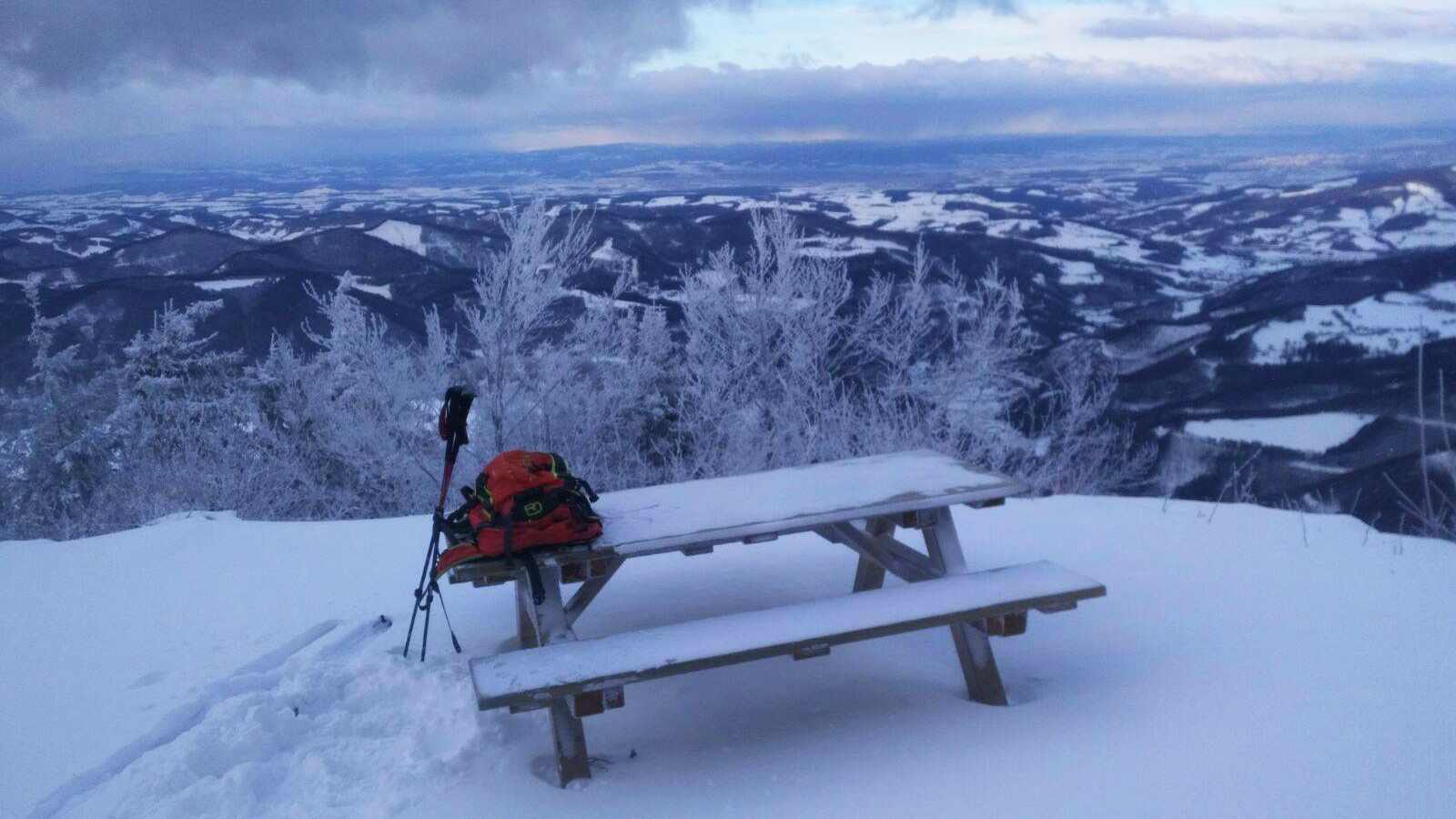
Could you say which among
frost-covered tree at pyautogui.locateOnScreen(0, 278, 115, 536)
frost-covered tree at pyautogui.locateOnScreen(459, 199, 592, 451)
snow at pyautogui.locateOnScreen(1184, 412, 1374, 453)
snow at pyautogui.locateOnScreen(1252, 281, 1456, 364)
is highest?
frost-covered tree at pyautogui.locateOnScreen(459, 199, 592, 451)

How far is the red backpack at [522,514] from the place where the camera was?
10.0 feet

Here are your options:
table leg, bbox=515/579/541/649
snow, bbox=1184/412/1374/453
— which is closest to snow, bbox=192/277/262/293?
table leg, bbox=515/579/541/649

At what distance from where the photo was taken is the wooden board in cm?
313

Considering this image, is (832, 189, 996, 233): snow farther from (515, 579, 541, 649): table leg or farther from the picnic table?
(515, 579, 541, 649): table leg

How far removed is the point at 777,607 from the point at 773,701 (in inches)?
12.7

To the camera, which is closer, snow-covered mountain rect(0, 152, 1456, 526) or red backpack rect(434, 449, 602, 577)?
red backpack rect(434, 449, 602, 577)

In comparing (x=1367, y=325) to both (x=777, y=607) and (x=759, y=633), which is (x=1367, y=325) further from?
(x=759, y=633)

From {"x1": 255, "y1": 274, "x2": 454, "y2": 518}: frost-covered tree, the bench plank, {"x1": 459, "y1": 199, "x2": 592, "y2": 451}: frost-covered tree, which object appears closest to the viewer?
the bench plank

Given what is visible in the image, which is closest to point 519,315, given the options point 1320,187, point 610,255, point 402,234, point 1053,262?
point 610,255

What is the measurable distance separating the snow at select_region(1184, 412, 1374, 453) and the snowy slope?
25.4 m

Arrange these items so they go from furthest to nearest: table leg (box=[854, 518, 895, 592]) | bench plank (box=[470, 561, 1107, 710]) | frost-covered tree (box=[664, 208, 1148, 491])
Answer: frost-covered tree (box=[664, 208, 1148, 491]), table leg (box=[854, 518, 895, 592]), bench plank (box=[470, 561, 1107, 710])

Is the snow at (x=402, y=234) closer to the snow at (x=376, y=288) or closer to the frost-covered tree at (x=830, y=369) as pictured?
the snow at (x=376, y=288)

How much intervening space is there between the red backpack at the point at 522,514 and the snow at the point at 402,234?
1961 cm

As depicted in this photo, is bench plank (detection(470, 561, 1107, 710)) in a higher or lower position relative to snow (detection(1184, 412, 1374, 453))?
higher
